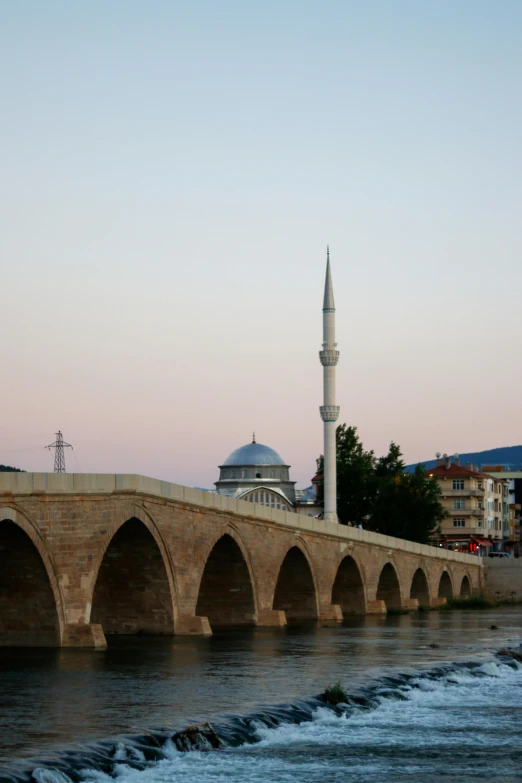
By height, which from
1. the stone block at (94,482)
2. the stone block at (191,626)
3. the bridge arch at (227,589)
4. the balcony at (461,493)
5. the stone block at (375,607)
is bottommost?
the stone block at (375,607)

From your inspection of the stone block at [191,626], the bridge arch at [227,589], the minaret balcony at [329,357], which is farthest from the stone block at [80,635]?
the minaret balcony at [329,357]

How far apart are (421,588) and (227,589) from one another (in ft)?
105

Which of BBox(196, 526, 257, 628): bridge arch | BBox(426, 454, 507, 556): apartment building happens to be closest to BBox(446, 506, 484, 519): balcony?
BBox(426, 454, 507, 556): apartment building

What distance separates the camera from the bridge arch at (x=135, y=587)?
33.0 metres

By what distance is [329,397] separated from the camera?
2970 inches

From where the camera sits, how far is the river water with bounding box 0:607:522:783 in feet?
49.1

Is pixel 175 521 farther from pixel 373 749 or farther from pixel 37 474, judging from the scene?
pixel 373 749

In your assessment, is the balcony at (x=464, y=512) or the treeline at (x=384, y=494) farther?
the balcony at (x=464, y=512)

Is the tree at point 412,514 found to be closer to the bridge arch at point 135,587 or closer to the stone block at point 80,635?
the bridge arch at point 135,587

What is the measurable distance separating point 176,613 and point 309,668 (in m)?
8.76

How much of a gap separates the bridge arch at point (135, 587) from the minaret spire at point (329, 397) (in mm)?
Result: 41525

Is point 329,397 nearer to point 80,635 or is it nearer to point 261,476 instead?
point 261,476

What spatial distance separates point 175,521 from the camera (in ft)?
111

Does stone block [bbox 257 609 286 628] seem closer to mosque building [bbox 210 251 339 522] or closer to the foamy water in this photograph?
the foamy water
